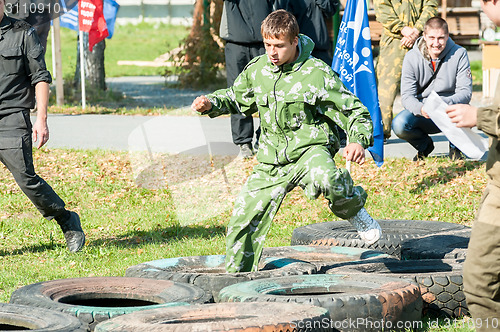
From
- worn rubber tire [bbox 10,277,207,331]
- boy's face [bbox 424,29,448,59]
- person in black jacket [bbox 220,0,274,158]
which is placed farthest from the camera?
person in black jacket [bbox 220,0,274,158]

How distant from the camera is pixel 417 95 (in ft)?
30.2

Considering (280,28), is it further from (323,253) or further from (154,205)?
(154,205)

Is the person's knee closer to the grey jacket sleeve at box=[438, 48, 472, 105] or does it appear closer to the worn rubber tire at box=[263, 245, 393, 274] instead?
the grey jacket sleeve at box=[438, 48, 472, 105]

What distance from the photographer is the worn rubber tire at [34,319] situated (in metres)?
4.32

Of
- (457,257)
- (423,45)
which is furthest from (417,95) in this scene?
(457,257)

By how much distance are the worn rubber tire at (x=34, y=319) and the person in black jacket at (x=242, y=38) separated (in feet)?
18.8

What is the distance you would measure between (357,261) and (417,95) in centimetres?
380

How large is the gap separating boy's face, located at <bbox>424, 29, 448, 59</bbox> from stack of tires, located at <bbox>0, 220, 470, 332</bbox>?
110 inches

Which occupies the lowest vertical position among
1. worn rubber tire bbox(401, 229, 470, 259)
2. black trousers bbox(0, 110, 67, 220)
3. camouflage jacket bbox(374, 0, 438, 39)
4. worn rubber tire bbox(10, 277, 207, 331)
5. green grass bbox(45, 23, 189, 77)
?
green grass bbox(45, 23, 189, 77)

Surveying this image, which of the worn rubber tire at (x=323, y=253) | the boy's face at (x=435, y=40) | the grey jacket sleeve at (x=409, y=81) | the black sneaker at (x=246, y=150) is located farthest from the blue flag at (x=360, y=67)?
the worn rubber tire at (x=323, y=253)

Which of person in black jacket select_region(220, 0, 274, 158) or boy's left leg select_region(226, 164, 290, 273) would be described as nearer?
boy's left leg select_region(226, 164, 290, 273)

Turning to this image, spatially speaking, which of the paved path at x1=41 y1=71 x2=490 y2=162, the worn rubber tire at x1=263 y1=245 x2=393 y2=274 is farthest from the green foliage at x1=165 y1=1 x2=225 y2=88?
the worn rubber tire at x1=263 y1=245 x2=393 y2=274

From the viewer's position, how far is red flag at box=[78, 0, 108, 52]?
46.8ft

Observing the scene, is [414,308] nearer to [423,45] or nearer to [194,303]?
[194,303]
